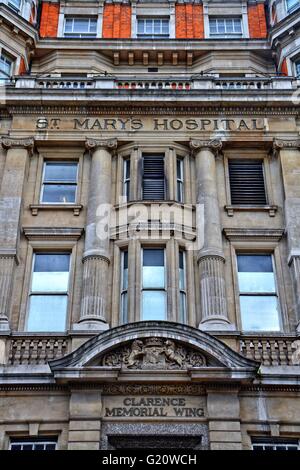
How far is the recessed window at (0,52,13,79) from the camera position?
24.5m

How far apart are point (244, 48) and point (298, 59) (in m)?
2.47

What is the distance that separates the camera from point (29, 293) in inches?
741

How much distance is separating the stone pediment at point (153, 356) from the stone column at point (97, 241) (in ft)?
3.93

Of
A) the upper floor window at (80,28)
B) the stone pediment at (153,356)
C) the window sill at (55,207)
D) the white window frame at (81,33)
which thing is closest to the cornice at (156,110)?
the window sill at (55,207)

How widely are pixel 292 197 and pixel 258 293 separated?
3.17m

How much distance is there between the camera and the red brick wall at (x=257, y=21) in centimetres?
2734

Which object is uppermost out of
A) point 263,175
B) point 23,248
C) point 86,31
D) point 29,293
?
point 86,31

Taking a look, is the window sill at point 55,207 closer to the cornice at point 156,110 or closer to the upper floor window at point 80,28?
the cornice at point 156,110

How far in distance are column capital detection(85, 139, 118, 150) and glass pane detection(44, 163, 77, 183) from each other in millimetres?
881

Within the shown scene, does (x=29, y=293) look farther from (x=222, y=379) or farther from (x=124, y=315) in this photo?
(x=222, y=379)

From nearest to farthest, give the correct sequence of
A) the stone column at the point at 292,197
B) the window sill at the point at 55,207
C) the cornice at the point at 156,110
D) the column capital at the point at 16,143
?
the stone column at the point at 292,197
the window sill at the point at 55,207
the column capital at the point at 16,143
the cornice at the point at 156,110

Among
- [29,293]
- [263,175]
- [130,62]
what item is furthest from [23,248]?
[130,62]

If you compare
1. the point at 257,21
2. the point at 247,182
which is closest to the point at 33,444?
the point at 247,182

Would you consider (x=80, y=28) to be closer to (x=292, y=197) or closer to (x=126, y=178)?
(x=126, y=178)
